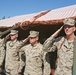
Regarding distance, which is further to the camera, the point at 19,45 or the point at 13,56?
the point at 13,56

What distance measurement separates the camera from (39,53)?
6109 mm

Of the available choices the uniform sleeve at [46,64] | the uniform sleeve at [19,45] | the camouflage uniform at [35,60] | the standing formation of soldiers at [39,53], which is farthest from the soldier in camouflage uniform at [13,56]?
the uniform sleeve at [46,64]

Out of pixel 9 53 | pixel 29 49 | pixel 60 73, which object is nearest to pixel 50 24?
pixel 29 49

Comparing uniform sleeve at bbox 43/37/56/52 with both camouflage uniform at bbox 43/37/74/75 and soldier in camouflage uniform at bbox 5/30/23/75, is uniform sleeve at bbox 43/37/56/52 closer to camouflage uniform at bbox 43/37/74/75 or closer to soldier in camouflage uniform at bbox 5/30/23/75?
camouflage uniform at bbox 43/37/74/75

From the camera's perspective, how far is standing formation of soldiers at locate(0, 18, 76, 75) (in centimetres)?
501

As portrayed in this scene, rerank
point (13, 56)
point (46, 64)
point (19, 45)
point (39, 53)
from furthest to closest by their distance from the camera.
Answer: point (13, 56), point (19, 45), point (39, 53), point (46, 64)

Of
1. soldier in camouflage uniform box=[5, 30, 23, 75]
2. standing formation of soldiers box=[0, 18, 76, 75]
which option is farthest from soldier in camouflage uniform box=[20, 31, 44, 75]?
soldier in camouflage uniform box=[5, 30, 23, 75]

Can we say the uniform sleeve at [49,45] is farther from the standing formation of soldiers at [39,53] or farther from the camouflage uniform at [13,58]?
the camouflage uniform at [13,58]

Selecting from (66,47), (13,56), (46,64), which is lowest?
(46,64)

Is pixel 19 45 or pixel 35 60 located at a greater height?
pixel 19 45

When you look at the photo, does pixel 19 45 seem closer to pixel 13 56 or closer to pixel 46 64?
pixel 13 56

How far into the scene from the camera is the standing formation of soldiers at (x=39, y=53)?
16.4 feet

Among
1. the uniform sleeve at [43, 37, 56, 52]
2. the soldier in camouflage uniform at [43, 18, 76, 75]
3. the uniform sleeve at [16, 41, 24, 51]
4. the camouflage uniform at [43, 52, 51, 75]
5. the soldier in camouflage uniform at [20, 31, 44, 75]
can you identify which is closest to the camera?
the soldier in camouflage uniform at [43, 18, 76, 75]

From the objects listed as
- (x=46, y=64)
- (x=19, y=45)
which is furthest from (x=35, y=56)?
(x=19, y=45)
